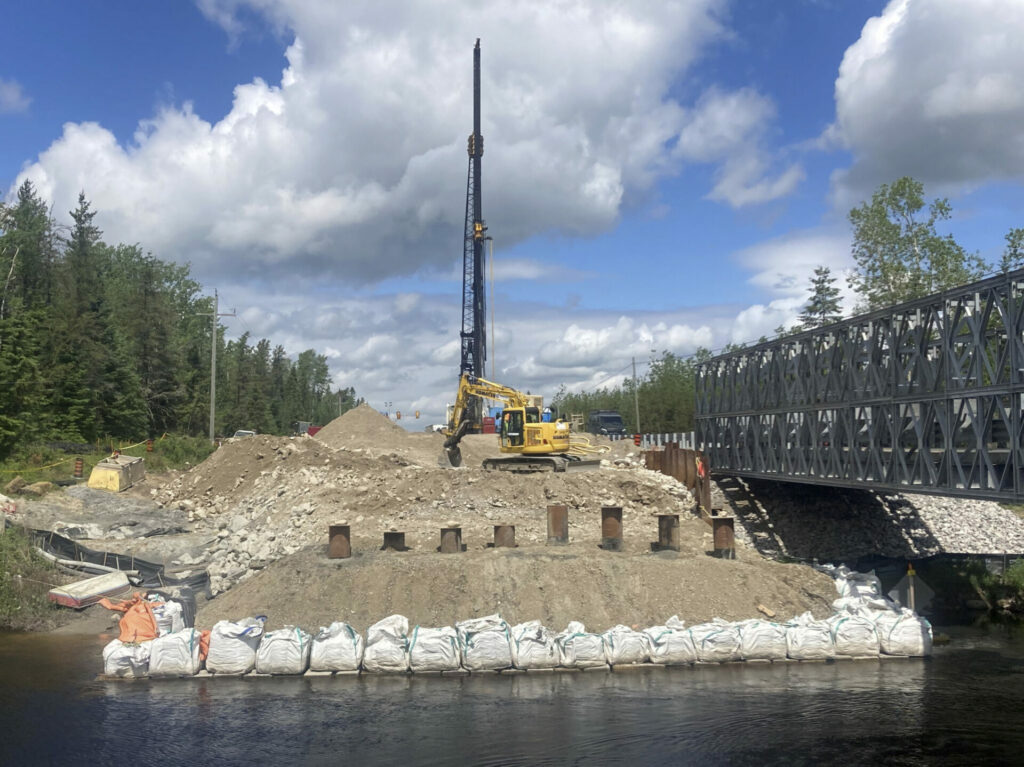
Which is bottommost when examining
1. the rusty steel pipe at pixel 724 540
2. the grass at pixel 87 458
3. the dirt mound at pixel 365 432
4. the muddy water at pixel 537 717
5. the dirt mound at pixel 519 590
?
the muddy water at pixel 537 717

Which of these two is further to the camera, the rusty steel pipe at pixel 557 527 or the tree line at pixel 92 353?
the tree line at pixel 92 353

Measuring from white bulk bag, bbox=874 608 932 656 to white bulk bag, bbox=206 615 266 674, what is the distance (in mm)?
12947

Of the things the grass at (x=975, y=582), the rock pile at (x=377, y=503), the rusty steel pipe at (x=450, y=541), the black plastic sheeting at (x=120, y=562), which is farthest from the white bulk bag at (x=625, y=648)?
the grass at (x=975, y=582)

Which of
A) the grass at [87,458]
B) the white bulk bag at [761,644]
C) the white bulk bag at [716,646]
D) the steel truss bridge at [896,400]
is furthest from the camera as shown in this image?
the grass at [87,458]

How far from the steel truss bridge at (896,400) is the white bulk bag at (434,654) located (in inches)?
466

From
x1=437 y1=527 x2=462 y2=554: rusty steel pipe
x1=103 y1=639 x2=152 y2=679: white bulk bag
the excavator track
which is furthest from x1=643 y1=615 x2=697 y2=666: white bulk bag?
the excavator track

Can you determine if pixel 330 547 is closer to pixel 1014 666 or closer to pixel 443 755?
pixel 443 755

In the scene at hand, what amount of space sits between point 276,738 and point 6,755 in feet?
12.9

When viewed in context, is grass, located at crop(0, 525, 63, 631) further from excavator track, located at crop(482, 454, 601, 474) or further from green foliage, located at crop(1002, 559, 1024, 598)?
green foliage, located at crop(1002, 559, 1024, 598)

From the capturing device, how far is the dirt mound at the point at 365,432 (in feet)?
161

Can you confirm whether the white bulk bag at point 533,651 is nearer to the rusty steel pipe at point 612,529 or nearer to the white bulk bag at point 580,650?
the white bulk bag at point 580,650

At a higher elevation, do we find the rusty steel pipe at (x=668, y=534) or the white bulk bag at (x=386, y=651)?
the rusty steel pipe at (x=668, y=534)

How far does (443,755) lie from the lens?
1270 cm

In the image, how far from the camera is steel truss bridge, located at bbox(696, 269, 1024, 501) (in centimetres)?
1875
